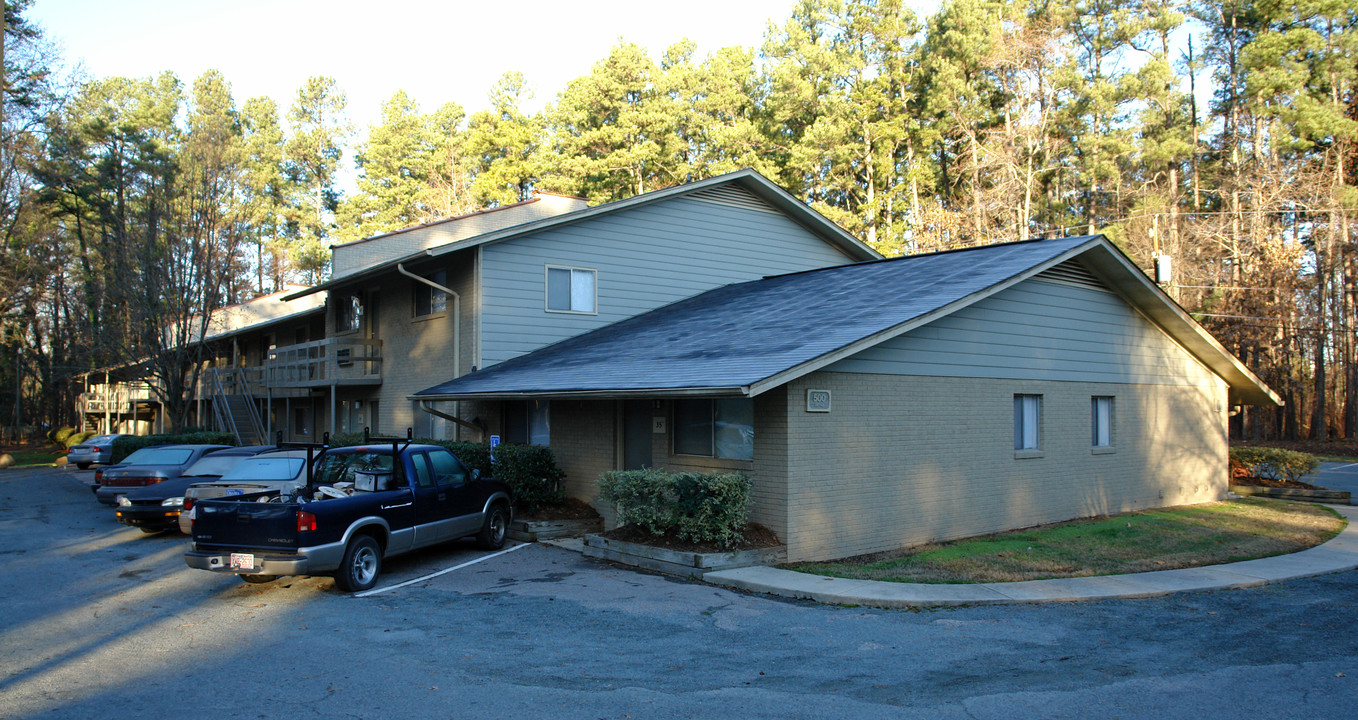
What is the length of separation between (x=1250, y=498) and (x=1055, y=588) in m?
13.2

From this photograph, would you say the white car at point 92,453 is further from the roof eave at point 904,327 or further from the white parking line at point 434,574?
the roof eave at point 904,327

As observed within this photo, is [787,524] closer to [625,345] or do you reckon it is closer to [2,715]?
[625,345]

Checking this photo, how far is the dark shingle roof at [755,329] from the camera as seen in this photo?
1205cm

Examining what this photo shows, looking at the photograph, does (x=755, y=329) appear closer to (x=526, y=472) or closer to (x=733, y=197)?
(x=526, y=472)

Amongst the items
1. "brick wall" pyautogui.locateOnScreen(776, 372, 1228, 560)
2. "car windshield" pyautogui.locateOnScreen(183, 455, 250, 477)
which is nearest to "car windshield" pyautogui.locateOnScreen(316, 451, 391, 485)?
"car windshield" pyautogui.locateOnScreen(183, 455, 250, 477)

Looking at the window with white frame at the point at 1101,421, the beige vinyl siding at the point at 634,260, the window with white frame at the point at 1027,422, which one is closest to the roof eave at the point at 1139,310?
the window with white frame at the point at 1101,421

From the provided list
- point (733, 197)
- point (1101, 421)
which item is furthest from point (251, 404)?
point (1101, 421)

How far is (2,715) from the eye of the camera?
20.1ft

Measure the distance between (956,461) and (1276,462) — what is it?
43.0 ft

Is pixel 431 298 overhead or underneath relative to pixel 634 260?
underneath

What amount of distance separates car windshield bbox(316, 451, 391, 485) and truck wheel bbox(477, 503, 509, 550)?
2.04m

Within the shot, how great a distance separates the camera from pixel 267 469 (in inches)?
542

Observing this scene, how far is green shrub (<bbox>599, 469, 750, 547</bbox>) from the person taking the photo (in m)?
11.4

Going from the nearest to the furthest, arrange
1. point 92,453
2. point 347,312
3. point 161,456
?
point 161,456, point 347,312, point 92,453
